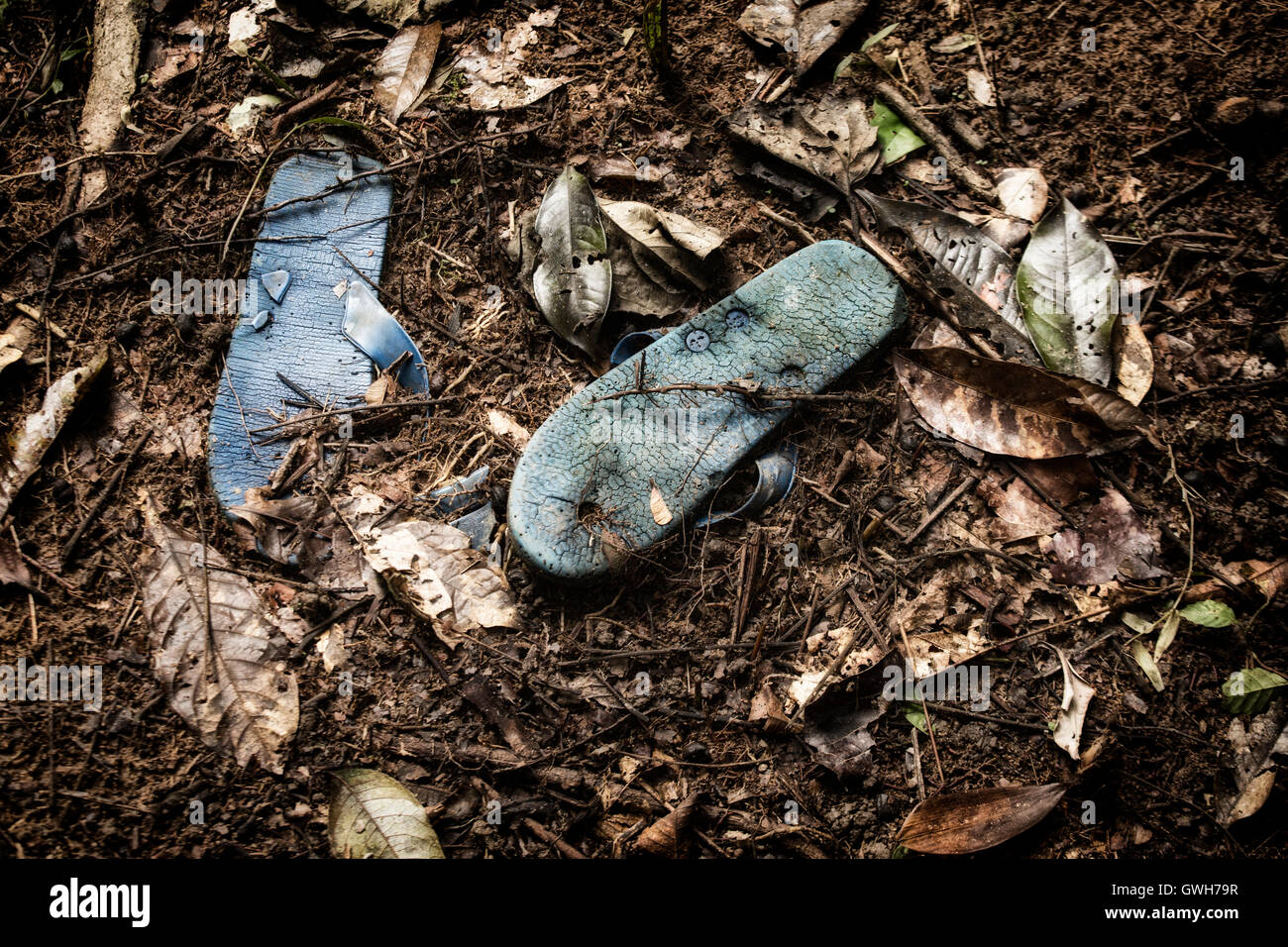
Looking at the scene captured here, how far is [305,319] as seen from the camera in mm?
2072

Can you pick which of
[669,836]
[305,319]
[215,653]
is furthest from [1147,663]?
[305,319]

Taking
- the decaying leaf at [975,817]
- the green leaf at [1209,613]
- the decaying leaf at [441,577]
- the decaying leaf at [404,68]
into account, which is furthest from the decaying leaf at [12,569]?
the green leaf at [1209,613]

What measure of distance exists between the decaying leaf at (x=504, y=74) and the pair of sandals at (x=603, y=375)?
42 cm

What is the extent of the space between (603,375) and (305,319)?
0.86 meters

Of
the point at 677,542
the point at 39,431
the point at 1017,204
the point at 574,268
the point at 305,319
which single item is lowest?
the point at 677,542

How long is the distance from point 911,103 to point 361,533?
6.38 ft

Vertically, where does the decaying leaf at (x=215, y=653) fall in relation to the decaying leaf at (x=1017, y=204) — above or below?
below

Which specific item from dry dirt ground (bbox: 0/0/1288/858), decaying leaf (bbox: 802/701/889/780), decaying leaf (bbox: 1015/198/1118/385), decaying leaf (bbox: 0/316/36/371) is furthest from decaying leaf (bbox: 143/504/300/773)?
decaying leaf (bbox: 1015/198/1118/385)

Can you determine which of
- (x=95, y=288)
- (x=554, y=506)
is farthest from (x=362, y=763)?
(x=95, y=288)

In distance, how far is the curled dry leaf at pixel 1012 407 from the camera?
5.90 ft

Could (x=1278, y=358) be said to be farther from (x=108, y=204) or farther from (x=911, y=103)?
(x=108, y=204)

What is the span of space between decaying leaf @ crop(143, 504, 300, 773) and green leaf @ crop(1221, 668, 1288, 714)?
2104mm

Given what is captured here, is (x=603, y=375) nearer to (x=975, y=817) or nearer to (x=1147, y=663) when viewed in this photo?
(x=975, y=817)

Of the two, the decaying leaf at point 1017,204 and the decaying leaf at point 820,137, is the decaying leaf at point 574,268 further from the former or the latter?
the decaying leaf at point 1017,204
